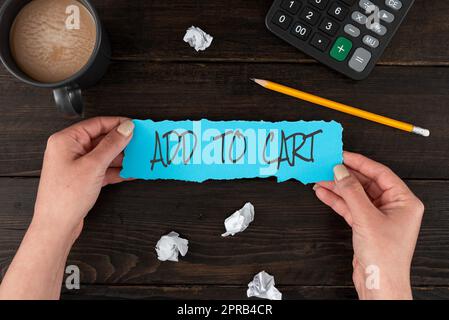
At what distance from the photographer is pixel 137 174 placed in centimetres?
52

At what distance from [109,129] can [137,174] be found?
2.7 inches

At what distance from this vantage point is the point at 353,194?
472 millimetres

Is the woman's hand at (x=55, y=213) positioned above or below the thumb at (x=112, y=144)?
below

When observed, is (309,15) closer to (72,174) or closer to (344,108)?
(344,108)

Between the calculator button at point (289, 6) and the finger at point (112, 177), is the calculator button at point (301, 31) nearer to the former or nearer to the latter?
the calculator button at point (289, 6)

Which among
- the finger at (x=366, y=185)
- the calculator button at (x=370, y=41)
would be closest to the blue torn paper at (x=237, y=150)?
the finger at (x=366, y=185)

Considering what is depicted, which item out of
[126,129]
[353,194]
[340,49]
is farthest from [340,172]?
[126,129]

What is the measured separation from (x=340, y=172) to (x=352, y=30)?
0.61 ft

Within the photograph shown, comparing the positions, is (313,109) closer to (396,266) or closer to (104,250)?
(396,266)

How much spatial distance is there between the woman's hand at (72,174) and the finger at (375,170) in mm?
287

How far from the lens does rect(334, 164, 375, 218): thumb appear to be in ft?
1.53

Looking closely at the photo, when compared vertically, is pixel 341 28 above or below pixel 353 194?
above

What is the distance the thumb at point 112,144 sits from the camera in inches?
18.3
